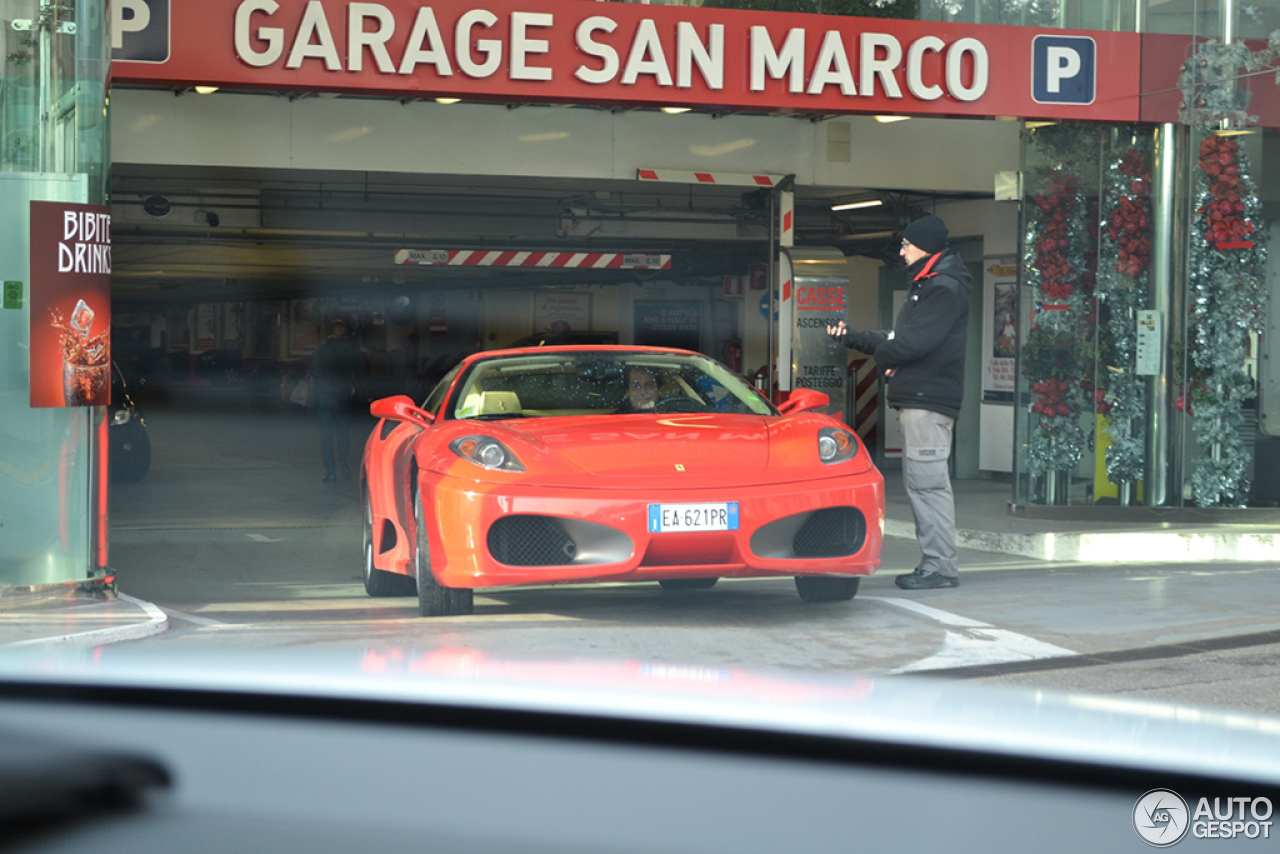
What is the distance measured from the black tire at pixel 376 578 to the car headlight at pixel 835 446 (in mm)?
2351

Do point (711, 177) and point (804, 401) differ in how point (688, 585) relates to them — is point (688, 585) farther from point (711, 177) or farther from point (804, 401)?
point (711, 177)

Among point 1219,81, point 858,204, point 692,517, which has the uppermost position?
point 1219,81

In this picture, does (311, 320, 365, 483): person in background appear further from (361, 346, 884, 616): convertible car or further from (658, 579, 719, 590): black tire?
(361, 346, 884, 616): convertible car

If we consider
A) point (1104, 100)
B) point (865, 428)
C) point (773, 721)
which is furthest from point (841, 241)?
point (773, 721)

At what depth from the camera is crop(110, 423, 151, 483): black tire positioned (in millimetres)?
14531

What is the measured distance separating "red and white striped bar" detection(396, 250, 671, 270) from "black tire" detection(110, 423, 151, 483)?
15.3 ft

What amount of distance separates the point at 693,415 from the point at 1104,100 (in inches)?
211

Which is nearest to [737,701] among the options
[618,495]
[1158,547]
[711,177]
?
[618,495]

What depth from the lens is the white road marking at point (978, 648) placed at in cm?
552

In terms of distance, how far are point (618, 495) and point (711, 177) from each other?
7.51m

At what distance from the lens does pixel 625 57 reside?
9945 millimetres

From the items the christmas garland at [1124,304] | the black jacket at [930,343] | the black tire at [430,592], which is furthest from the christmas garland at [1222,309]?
the black tire at [430,592]

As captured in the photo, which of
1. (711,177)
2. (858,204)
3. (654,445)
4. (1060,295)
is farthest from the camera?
(858,204)

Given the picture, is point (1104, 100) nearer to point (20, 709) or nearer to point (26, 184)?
point (26, 184)
